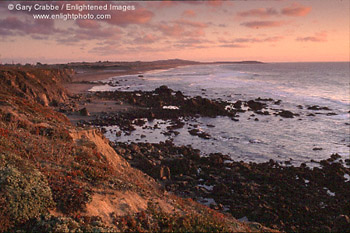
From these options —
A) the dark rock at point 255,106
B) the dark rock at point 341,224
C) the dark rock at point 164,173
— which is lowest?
the dark rock at point 341,224

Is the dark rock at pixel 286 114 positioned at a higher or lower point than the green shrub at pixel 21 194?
lower

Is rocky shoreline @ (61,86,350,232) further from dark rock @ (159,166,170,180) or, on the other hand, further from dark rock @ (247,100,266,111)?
dark rock @ (247,100,266,111)

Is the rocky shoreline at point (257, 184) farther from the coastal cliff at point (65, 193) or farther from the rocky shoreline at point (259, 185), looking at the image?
the coastal cliff at point (65, 193)

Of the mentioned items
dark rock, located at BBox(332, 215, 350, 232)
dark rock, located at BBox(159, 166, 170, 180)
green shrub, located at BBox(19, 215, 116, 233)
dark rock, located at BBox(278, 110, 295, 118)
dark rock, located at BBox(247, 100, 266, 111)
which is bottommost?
dark rock, located at BBox(332, 215, 350, 232)

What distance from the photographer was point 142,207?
445 inches

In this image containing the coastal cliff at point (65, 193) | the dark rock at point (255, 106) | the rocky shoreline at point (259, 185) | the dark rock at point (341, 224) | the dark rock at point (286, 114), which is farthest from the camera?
the dark rock at point (255, 106)

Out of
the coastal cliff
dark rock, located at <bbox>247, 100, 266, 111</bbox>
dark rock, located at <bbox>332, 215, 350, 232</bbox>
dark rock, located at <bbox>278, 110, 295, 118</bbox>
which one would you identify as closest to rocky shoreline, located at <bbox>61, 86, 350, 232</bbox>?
dark rock, located at <bbox>332, 215, 350, 232</bbox>

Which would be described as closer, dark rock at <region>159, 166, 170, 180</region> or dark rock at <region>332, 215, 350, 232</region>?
dark rock at <region>332, 215, 350, 232</region>

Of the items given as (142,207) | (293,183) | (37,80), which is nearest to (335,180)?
(293,183)

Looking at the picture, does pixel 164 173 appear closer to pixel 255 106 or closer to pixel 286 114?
pixel 286 114

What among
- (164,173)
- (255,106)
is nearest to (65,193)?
(164,173)

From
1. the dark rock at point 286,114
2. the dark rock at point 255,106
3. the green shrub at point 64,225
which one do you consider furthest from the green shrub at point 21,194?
the dark rock at point 255,106

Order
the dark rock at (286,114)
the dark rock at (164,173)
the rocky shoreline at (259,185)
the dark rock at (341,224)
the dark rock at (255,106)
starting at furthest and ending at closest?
the dark rock at (255,106) → the dark rock at (286,114) → the dark rock at (164,173) → the rocky shoreline at (259,185) → the dark rock at (341,224)

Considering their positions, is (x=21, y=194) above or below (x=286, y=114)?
above
